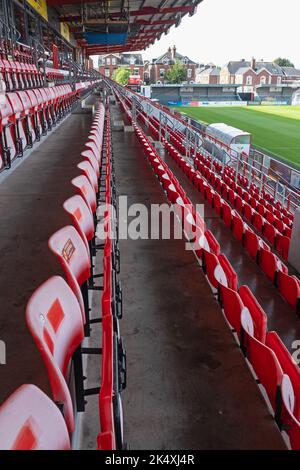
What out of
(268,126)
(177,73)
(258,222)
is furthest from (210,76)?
(258,222)

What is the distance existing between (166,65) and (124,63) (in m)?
9.72

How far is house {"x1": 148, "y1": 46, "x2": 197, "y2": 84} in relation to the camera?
6303 centimetres

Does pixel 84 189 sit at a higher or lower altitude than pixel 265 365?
higher

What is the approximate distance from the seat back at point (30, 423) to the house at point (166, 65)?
6519 centimetres

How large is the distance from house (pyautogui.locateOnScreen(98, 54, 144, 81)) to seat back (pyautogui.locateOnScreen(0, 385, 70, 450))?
71424 mm

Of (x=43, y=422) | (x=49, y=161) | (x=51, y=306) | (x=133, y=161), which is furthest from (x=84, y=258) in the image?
(x=133, y=161)

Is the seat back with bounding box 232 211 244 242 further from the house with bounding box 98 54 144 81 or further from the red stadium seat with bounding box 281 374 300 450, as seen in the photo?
the house with bounding box 98 54 144 81

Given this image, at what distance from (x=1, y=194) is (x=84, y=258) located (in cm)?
306

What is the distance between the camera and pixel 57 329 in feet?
4.66

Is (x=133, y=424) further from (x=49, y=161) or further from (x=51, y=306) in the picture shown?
(x=49, y=161)

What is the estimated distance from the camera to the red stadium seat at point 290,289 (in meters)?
3.22

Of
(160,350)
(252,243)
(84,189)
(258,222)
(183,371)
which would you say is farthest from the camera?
(258,222)

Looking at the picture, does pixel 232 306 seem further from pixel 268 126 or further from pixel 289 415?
pixel 268 126

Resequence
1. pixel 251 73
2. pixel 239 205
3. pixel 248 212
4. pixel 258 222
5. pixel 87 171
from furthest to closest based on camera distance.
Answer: pixel 251 73, pixel 239 205, pixel 248 212, pixel 258 222, pixel 87 171
